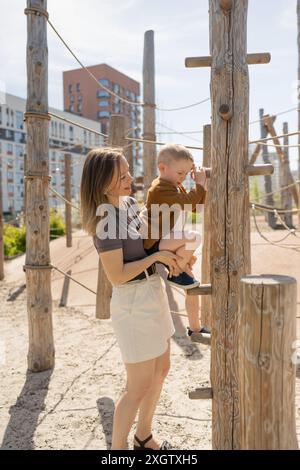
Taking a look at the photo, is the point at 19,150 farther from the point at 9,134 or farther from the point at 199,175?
the point at 199,175

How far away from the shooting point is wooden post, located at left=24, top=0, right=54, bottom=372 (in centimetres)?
354

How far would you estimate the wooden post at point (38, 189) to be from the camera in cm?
354

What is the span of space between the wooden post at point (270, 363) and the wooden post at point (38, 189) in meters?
2.49

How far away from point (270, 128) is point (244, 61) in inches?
263

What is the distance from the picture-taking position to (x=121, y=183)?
1.94 m

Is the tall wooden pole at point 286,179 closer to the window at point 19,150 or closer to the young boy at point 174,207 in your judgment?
the young boy at point 174,207

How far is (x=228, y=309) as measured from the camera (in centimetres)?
211

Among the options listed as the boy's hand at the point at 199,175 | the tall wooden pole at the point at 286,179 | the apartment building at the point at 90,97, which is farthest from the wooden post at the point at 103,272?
the apartment building at the point at 90,97

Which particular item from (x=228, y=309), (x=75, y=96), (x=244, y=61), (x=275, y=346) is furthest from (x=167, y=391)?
(x=75, y=96)

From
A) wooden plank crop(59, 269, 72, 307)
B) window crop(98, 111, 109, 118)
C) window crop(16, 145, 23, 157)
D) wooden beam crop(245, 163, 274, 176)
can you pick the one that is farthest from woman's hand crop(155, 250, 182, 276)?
window crop(98, 111, 109, 118)

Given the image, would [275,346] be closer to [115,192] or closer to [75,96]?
[115,192]

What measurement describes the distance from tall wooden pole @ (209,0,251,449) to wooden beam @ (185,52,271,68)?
2.6 inches

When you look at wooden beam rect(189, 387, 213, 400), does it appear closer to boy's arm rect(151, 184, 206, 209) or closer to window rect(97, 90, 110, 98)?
boy's arm rect(151, 184, 206, 209)

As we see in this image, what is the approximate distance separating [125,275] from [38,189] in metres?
2.08
